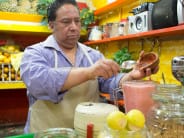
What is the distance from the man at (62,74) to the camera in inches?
39.2

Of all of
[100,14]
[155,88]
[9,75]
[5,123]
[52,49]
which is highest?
[100,14]

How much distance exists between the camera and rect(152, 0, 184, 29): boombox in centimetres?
176

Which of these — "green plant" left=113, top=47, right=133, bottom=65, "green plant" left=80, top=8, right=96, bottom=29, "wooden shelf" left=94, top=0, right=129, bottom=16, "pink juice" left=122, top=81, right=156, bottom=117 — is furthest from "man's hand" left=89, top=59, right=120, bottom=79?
"green plant" left=80, top=8, right=96, bottom=29

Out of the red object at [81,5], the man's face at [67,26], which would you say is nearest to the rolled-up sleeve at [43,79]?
the man's face at [67,26]

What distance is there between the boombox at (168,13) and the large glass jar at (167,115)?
117cm

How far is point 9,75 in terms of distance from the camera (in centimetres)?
275

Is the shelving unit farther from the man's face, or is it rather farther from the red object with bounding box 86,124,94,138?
the red object with bounding box 86,124,94,138

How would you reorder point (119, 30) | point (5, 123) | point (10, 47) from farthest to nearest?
point (5, 123)
point (10, 47)
point (119, 30)

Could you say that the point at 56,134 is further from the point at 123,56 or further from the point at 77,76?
the point at 123,56

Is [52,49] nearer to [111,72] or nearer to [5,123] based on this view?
[111,72]

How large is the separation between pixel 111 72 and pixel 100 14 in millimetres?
2535

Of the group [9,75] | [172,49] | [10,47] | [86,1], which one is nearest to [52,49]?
[172,49]

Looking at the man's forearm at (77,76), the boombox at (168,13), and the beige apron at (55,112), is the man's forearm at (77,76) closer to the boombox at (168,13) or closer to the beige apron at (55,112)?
the beige apron at (55,112)

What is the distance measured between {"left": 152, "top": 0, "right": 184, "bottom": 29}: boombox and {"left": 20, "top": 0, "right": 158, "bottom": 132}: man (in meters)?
0.75
